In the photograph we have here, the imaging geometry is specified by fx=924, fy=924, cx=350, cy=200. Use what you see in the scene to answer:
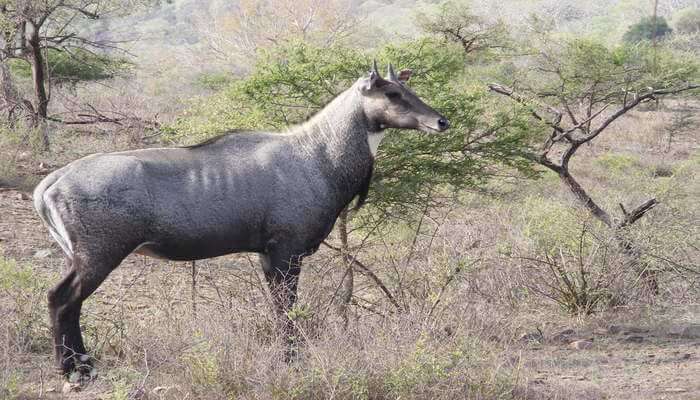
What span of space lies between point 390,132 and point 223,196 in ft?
7.56

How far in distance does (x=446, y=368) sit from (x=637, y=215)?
184 inches

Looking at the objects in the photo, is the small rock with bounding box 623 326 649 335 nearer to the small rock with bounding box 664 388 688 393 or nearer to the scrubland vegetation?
the scrubland vegetation

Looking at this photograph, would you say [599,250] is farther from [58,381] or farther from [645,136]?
[645,136]

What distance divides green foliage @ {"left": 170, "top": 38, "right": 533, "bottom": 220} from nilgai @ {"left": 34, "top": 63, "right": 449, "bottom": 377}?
1110 millimetres

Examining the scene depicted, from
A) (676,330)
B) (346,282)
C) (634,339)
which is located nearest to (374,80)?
(346,282)

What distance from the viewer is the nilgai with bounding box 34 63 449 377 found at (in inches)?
231

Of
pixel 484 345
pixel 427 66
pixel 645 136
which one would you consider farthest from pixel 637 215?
pixel 645 136

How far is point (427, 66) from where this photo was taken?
326 inches

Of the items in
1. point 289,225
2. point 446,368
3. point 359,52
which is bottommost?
point 446,368

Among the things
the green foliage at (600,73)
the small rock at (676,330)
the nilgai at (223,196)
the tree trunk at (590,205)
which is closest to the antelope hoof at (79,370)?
the nilgai at (223,196)

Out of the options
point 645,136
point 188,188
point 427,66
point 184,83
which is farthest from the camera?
point 184,83

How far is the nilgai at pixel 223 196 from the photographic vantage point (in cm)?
586

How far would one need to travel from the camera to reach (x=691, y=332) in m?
8.50

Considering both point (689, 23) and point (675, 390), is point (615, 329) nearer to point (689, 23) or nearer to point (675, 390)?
point (675, 390)
